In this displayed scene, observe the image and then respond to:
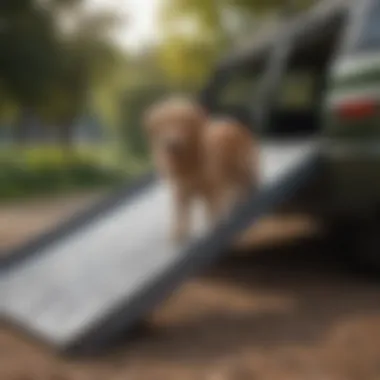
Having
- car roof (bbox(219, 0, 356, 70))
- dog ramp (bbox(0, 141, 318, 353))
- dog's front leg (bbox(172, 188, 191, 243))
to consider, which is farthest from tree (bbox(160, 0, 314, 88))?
dog's front leg (bbox(172, 188, 191, 243))

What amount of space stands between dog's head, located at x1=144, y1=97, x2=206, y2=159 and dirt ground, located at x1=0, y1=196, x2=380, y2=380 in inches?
29.5

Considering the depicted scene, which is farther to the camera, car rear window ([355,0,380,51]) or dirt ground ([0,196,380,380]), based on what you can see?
car rear window ([355,0,380,51])

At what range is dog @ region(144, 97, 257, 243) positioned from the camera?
9.92ft

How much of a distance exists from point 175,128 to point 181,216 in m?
0.50

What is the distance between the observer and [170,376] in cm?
242

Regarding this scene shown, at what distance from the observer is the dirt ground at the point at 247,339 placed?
2.45 metres

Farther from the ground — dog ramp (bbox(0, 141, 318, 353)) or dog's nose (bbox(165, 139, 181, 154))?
dog's nose (bbox(165, 139, 181, 154))

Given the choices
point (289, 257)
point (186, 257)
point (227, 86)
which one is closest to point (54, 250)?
point (186, 257)

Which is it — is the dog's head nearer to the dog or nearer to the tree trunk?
the dog

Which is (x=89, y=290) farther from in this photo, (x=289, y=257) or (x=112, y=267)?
(x=289, y=257)

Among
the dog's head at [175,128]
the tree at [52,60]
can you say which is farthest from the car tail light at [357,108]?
the tree at [52,60]

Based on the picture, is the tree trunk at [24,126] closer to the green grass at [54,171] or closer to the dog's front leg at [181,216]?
the green grass at [54,171]

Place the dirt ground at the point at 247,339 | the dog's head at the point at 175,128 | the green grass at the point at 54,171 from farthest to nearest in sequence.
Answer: the green grass at the point at 54,171, the dog's head at the point at 175,128, the dirt ground at the point at 247,339

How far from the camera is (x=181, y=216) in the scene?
10.8ft
